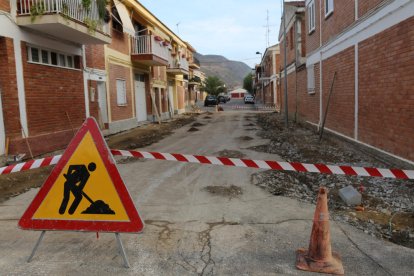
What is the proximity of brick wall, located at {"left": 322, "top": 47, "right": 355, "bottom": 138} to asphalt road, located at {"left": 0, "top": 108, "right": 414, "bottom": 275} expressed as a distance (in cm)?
557

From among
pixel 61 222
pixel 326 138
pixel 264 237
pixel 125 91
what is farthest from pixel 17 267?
pixel 125 91

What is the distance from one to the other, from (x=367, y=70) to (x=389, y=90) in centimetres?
151

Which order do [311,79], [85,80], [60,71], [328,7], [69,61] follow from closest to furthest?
[60,71], [328,7], [69,61], [85,80], [311,79]

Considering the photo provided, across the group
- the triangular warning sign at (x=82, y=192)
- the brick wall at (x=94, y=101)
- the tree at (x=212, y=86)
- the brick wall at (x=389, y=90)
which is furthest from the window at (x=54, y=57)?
the tree at (x=212, y=86)

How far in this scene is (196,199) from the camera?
620 centimetres

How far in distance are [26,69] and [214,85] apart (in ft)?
279

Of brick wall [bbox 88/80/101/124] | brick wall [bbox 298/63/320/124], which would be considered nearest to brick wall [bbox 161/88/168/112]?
brick wall [bbox 298/63/320/124]

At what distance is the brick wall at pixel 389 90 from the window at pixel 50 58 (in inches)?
360

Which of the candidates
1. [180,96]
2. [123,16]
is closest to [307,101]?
[123,16]

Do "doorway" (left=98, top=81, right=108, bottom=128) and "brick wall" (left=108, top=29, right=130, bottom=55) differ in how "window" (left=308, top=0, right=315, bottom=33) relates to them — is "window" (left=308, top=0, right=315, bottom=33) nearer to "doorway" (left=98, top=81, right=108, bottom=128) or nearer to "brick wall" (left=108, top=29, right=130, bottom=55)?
"brick wall" (left=108, top=29, right=130, bottom=55)

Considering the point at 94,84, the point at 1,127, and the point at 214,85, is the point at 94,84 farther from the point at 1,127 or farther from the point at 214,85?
the point at 214,85

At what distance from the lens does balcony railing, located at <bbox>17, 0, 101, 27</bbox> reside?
413 inches

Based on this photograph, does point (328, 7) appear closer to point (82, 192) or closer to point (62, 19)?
point (62, 19)

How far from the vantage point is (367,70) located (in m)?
9.35
